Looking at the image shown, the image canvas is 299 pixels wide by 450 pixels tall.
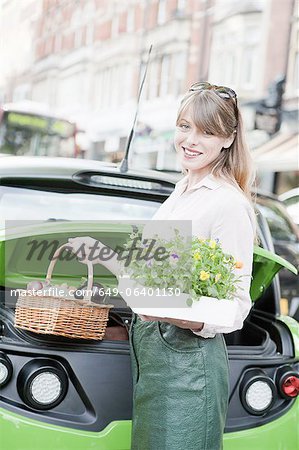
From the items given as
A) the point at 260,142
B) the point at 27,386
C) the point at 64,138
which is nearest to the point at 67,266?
the point at 27,386

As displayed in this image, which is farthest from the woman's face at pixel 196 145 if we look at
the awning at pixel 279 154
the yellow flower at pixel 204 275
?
the awning at pixel 279 154

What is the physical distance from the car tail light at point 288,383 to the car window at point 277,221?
4.41m

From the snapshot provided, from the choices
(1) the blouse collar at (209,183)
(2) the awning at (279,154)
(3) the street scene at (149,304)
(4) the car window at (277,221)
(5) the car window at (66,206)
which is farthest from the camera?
(2) the awning at (279,154)

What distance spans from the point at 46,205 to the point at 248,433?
1.54 metres

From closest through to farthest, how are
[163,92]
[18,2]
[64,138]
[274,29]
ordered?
1. [64,138]
2. [274,29]
3. [163,92]
4. [18,2]

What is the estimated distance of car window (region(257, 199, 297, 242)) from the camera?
24.7 feet

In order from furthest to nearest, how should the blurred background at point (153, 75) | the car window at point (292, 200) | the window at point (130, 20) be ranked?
the window at point (130, 20)
the blurred background at point (153, 75)
the car window at point (292, 200)

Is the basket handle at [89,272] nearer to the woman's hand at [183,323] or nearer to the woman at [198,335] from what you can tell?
the woman at [198,335]

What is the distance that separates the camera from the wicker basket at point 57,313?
2735mm

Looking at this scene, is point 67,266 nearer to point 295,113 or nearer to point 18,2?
point 295,113

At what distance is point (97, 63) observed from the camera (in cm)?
3909

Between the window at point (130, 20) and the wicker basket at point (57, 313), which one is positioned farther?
the window at point (130, 20)

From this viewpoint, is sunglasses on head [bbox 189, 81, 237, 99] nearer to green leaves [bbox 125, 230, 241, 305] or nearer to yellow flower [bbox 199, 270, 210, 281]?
green leaves [bbox 125, 230, 241, 305]

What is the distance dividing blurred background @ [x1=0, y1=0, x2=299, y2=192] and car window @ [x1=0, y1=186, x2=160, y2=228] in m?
7.82
